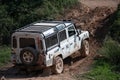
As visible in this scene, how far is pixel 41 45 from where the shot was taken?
17.4m

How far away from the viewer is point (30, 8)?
2602cm

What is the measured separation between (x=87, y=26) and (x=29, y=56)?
24.6 feet

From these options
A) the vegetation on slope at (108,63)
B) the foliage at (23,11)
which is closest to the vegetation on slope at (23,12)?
the foliage at (23,11)

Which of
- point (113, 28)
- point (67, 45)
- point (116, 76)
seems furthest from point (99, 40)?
point (116, 76)

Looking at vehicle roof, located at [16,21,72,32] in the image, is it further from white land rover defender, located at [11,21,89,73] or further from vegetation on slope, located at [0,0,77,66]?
vegetation on slope, located at [0,0,77,66]

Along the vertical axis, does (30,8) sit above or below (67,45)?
above

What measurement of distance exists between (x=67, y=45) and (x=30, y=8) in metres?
7.64

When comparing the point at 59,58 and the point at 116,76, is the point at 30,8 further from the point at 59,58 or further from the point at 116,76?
the point at 116,76

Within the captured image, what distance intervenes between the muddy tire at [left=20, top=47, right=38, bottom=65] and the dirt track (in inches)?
26.5

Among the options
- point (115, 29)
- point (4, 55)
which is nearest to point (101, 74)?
point (115, 29)

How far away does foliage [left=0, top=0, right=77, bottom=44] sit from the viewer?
24.3 meters

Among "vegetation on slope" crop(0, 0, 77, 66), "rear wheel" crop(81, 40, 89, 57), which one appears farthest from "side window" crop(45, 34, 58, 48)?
"vegetation on slope" crop(0, 0, 77, 66)

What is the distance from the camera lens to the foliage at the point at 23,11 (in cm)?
2428

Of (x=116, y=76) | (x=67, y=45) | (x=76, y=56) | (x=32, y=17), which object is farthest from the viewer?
(x=32, y=17)
